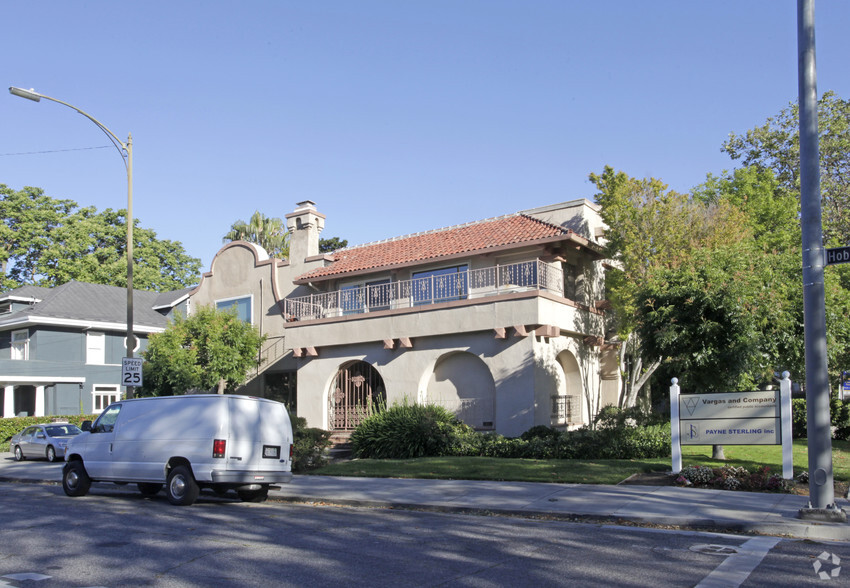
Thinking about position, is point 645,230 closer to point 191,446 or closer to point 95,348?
point 191,446

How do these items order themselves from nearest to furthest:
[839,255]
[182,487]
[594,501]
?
[839,255] → [594,501] → [182,487]

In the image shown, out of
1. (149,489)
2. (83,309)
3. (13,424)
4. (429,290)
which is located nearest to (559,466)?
(149,489)

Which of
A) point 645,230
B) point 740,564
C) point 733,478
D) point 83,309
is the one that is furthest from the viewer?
point 83,309

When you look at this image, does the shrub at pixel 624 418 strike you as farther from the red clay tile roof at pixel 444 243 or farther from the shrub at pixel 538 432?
the red clay tile roof at pixel 444 243

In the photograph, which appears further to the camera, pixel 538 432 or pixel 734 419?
pixel 538 432

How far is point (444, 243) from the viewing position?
82.6ft

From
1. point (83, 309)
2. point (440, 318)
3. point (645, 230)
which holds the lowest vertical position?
point (440, 318)

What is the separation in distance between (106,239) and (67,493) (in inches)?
1744

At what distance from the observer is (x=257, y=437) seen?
45.1 feet

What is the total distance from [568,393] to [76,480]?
14574 mm

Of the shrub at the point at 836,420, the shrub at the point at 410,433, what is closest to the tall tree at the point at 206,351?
the shrub at the point at 410,433

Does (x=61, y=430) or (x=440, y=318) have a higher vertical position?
(x=440, y=318)

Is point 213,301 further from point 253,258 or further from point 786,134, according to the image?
point 786,134

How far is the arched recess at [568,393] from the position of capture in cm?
2270
